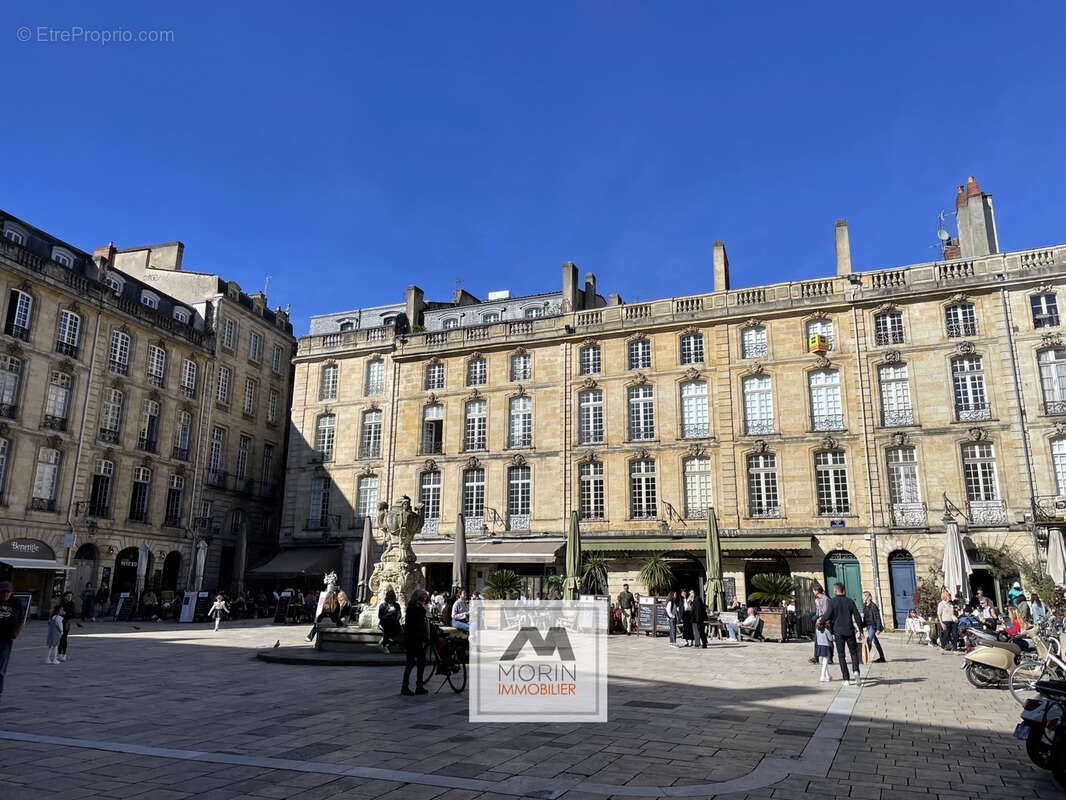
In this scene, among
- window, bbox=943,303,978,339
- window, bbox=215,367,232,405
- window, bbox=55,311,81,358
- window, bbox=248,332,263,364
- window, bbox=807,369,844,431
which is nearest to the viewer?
window, bbox=943,303,978,339

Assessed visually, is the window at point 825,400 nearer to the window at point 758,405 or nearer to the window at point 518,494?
the window at point 758,405

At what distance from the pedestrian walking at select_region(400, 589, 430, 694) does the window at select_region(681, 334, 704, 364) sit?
21188 millimetres

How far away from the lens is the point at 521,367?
32938 millimetres

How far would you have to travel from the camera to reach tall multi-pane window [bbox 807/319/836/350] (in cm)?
2831

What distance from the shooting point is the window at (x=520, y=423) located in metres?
32.0

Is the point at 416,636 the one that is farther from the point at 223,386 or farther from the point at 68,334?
the point at 223,386

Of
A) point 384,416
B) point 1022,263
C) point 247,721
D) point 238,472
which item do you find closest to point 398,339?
point 384,416

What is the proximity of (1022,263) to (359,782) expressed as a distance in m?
28.1

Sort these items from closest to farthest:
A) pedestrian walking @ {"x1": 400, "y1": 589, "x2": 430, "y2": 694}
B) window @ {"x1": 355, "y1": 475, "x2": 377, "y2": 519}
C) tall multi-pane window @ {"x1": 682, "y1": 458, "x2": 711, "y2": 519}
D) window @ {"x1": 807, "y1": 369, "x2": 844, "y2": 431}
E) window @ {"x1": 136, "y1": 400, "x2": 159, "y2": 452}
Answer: pedestrian walking @ {"x1": 400, "y1": 589, "x2": 430, "y2": 694} < window @ {"x1": 807, "y1": 369, "x2": 844, "y2": 431} < tall multi-pane window @ {"x1": 682, "y1": 458, "x2": 711, "y2": 519} < window @ {"x1": 136, "y1": 400, "x2": 159, "y2": 452} < window @ {"x1": 355, "y1": 475, "x2": 377, "y2": 519}

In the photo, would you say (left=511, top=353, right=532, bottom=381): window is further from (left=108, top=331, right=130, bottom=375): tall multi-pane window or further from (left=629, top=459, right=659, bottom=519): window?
(left=108, top=331, right=130, bottom=375): tall multi-pane window

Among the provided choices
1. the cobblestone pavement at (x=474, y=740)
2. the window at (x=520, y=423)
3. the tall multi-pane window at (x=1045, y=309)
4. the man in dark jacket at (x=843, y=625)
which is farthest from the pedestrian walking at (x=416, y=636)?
the tall multi-pane window at (x=1045, y=309)

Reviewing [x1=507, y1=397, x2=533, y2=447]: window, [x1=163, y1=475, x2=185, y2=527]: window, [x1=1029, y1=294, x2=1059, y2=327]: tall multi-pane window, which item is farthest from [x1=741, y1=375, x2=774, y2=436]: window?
[x1=163, y1=475, x2=185, y2=527]: window

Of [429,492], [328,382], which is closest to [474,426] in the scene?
[429,492]

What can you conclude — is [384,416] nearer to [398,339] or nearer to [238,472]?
[398,339]
